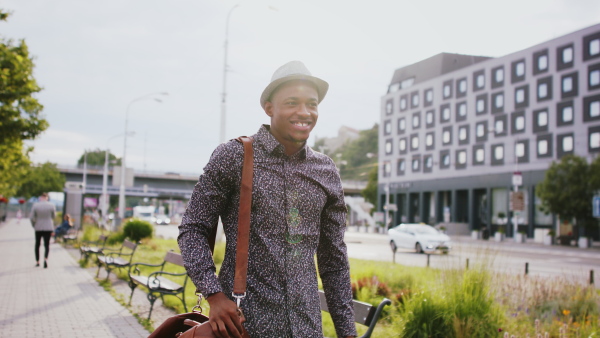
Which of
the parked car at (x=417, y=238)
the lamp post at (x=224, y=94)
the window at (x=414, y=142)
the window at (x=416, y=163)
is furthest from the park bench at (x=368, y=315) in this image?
the window at (x=414, y=142)

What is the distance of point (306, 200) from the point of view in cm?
238

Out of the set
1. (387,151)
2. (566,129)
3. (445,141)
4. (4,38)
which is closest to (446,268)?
(4,38)

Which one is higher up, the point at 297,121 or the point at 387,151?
the point at 387,151

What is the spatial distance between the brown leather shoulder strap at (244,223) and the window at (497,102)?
5580 cm

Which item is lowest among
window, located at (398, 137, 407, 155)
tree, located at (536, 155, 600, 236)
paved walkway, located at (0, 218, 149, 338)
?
paved walkway, located at (0, 218, 149, 338)

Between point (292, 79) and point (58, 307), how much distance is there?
799 centimetres

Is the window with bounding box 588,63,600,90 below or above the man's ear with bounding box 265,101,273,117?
above

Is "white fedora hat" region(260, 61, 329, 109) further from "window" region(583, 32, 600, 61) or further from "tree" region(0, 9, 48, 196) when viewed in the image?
"window" region(583, 32, 600, 61)

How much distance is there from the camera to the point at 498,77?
5456 cm

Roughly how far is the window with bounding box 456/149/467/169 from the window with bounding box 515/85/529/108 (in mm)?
8750

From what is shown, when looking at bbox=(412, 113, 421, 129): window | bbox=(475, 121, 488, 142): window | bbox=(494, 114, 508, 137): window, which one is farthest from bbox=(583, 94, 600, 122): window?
bbox=(412, 113, 421, 129): window

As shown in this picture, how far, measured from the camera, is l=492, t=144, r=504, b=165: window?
54312 mm

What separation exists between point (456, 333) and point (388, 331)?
906 millimetres

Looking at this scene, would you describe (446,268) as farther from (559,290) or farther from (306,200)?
(306,200)
